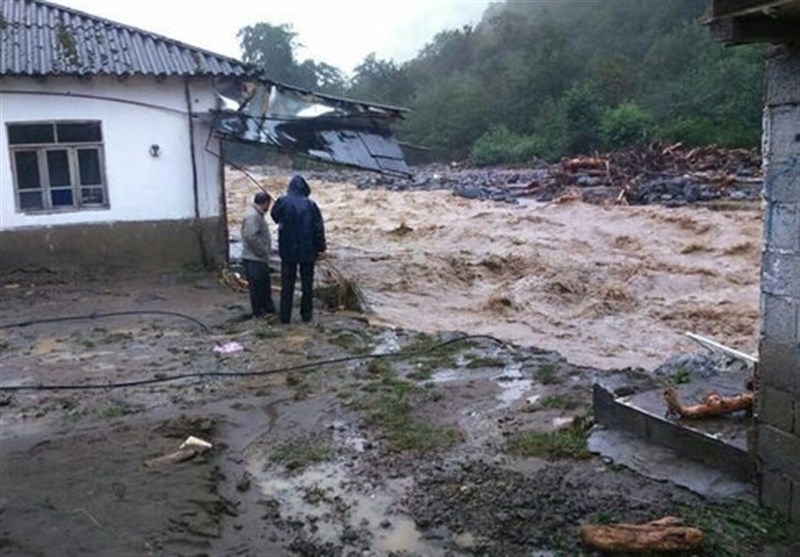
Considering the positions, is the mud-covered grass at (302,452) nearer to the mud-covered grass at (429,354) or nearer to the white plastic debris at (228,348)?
the mud-covered grass at (429,354)

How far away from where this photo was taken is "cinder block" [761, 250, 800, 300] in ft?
13.6

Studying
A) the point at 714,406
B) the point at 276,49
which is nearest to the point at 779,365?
the point at 714,406

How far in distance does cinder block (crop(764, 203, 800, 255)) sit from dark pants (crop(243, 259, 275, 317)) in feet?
21.0

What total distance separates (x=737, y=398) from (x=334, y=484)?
253 centimetres

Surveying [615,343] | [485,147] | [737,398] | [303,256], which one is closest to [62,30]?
[303,256]

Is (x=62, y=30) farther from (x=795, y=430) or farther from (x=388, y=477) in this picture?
(x=795, y=430)

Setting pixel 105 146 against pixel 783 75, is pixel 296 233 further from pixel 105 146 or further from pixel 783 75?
pixel 783 75

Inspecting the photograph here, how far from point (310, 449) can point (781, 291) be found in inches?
125

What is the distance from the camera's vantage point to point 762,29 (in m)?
3.99

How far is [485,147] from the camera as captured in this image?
41.8 meters

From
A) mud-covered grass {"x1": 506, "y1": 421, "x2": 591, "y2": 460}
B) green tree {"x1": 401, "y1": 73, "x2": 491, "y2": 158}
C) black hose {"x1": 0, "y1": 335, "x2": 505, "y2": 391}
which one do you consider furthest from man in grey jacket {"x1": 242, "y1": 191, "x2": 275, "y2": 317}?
green tree {"x1": 401, "y1": 73, "x2": 491, "y2": 158}

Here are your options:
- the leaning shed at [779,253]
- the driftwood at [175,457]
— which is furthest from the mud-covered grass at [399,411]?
the leaning shed at [779,253]

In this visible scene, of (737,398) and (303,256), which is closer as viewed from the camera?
(737,398)

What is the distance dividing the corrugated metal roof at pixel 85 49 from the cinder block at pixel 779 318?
9.86 m
